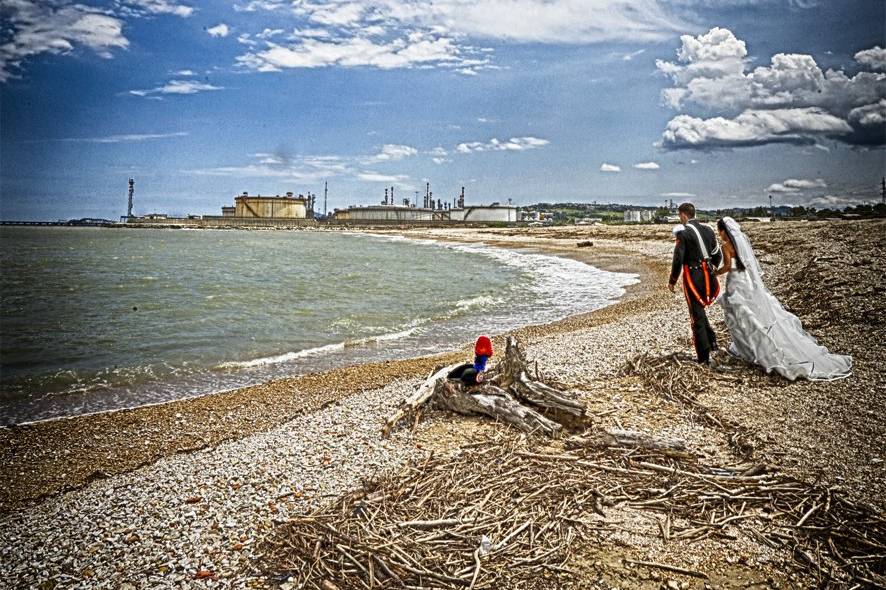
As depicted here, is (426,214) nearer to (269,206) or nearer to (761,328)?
(269,206)

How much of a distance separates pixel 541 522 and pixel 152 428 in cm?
626

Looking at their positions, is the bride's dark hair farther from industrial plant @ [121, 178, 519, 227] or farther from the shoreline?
industrial plant @ [121, 178, 519, 227]

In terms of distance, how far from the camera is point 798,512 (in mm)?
4289

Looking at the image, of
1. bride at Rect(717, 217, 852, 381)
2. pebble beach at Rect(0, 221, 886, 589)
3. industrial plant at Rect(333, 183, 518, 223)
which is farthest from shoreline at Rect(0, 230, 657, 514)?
industrial plant at Rect(333, 183, 518, 223)

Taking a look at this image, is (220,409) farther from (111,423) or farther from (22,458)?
(22,458)

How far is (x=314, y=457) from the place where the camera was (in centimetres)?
579

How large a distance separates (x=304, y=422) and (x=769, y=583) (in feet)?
18.1

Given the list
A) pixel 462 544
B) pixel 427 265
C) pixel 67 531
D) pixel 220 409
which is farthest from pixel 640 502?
pixel 427 265

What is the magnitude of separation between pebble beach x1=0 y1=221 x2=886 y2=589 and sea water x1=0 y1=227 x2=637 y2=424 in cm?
203

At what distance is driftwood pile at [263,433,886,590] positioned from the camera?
3.70m

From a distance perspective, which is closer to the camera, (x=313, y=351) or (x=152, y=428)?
(x=152, y=428)

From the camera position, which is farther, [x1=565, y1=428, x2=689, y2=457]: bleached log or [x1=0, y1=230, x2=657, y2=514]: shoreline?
[x1=0, y1=230, x2=657, y2=514]: shoreline

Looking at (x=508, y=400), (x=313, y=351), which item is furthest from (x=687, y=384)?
(x=313, y=351)

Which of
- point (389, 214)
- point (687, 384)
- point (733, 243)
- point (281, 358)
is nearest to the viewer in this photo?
point (687, 384)
